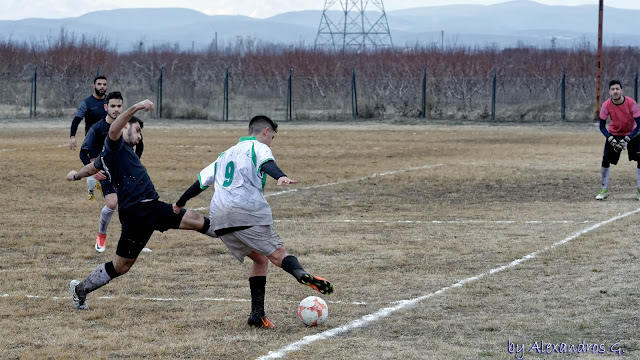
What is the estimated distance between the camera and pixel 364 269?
9828 mm

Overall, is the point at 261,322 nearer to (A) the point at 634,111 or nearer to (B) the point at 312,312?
(B) the point at 312,312

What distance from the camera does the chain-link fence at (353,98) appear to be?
4050 cm

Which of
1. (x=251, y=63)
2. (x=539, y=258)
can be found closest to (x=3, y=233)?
(x=539, y=258)

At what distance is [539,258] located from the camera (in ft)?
33.6

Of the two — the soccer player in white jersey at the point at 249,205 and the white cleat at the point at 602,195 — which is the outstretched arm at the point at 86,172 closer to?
the soccer player in white jersey at the point at 249,205

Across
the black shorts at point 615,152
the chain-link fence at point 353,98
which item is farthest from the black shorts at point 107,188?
the chain-link fence at point 353,98

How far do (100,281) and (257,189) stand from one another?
1772 millimetres

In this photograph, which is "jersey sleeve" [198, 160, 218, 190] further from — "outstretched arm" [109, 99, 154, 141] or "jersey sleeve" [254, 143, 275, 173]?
"outstretched arm" [109, 99, 154, 141]

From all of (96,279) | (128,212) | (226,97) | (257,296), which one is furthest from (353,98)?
(257,296)

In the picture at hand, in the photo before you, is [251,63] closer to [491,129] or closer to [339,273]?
[491,129]

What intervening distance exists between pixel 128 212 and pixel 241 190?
1331 millimetres

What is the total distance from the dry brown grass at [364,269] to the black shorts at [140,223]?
0.56 meters

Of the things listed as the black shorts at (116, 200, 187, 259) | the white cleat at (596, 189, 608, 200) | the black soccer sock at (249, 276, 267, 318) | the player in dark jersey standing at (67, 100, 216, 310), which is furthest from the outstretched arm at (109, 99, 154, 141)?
the white cleat at (596, 189, 608, 200)

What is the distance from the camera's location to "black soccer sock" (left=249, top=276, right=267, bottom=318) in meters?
7.30
